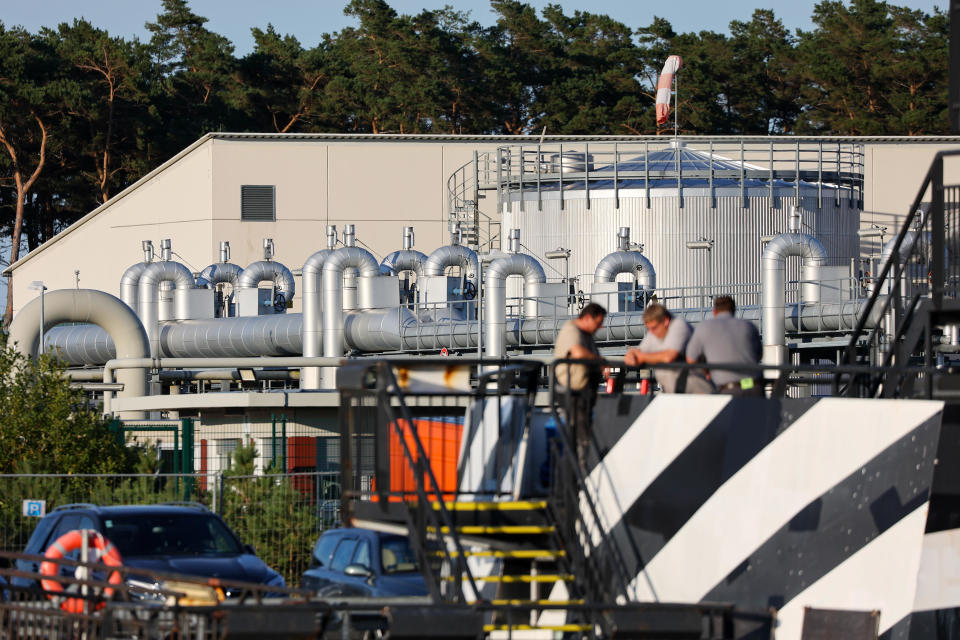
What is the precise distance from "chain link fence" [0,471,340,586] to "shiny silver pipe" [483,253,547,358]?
1080cm

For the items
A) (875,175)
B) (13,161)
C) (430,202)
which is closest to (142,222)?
(430,202)

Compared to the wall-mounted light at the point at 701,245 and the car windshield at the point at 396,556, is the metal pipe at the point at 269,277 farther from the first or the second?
the car windshield at the point at 396,556

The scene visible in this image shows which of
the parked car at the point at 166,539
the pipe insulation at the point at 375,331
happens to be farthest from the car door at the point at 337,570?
the pipe insulation at the point at 375,331

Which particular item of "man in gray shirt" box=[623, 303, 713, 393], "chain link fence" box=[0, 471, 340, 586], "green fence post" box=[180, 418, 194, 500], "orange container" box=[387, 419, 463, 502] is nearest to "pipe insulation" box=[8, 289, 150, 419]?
→ "green fence post" box=[180, 418, 194, 500]

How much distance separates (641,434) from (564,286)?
23714 mm

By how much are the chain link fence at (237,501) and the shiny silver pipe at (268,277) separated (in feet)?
72.6

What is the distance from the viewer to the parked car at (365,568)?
1424cm

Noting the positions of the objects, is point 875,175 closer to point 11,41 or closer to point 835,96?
point 835,96

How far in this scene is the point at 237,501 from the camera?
18938 millimetres

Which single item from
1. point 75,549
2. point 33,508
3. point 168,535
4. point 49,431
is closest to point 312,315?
point 49,431

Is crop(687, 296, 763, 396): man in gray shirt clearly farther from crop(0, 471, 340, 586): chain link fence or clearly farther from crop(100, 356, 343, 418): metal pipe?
crop(100, 356, 343, 418): metal pipe

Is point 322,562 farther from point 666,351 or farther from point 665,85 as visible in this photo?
point 665,85

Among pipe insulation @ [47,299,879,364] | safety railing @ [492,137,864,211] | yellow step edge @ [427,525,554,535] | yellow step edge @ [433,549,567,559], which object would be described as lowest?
yellow step edge @ [433,549,567,559]

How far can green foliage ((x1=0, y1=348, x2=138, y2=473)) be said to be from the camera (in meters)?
21.2
